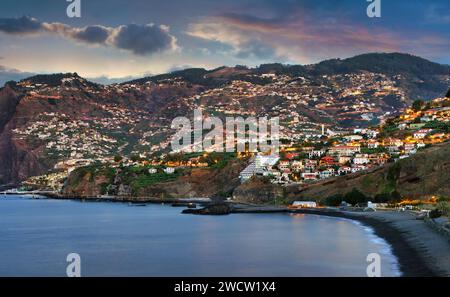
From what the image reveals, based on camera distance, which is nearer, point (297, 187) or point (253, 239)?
point (253, 239)

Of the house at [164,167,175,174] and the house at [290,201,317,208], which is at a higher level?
the house at [164,167,175,174]

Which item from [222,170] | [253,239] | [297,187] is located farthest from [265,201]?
[253,239]

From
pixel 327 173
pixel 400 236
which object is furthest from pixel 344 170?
pixel 400 236

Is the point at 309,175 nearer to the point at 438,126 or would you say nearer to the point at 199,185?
the point at 199,185

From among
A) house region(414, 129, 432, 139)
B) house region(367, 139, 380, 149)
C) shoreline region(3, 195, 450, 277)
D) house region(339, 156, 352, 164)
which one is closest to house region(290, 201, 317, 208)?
shoreline region(3, 195, 450, 277)

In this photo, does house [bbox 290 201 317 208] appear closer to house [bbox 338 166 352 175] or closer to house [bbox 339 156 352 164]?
house [bbox 338 166 352 175]

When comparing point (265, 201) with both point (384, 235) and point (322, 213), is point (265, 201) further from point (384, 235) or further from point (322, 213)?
point (384, 235)
